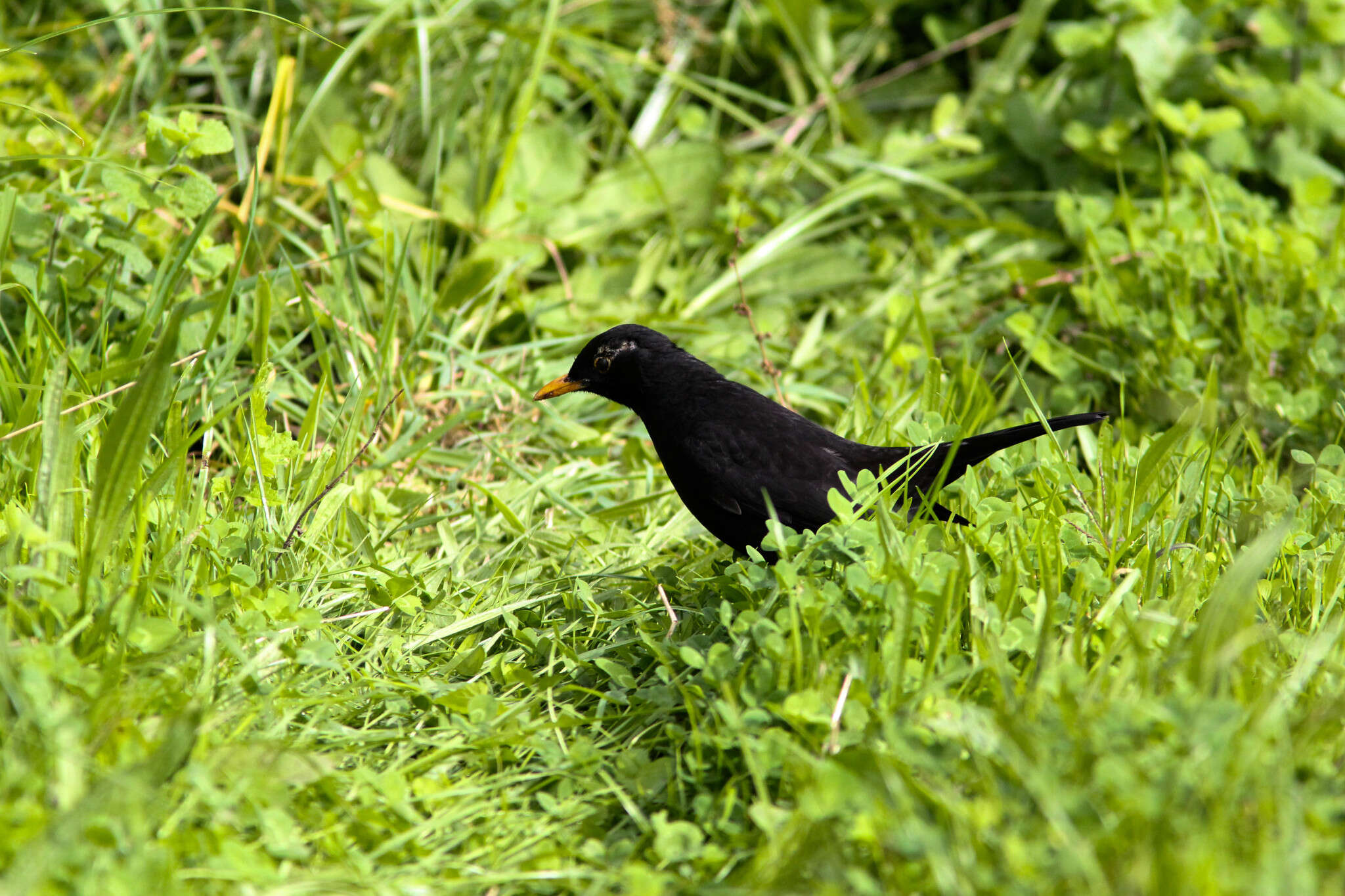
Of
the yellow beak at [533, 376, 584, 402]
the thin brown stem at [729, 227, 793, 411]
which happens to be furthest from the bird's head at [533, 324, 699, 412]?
the thin brown stem at [729, 227, 793, 411]

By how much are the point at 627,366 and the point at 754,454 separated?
636 mm

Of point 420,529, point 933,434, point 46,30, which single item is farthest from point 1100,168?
point 46,30

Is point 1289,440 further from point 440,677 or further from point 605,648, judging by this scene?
point 440,677

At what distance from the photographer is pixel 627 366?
346 centimetres

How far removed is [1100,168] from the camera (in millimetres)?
4941

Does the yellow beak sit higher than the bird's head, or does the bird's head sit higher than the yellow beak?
the bird's head

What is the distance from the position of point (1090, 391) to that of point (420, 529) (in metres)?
2.45

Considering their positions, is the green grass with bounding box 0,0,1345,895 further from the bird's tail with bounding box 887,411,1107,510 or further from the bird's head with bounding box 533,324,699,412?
the bird's head with bounding box 533,324,699,412

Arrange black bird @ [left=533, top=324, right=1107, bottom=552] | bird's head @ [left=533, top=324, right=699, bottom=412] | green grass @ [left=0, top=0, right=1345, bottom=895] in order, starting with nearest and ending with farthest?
green grass @ [left=0, top=0, right=1345, bottom=895], black bird @ [left=533, top=324, right=1107, bottom=552], bird's head @ [left=533, top=324, right=699, bottom=412]

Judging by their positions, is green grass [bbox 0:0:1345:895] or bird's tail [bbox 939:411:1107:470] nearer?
green grass [bbox 0:0:1345:895]

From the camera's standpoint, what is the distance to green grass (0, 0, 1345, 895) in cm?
185

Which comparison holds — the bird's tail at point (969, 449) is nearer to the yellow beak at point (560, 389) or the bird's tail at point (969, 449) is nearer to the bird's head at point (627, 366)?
the bird's head at point (627, 366)

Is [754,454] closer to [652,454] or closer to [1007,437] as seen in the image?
[1007,437]

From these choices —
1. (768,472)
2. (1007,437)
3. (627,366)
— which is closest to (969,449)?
(1007,437)
